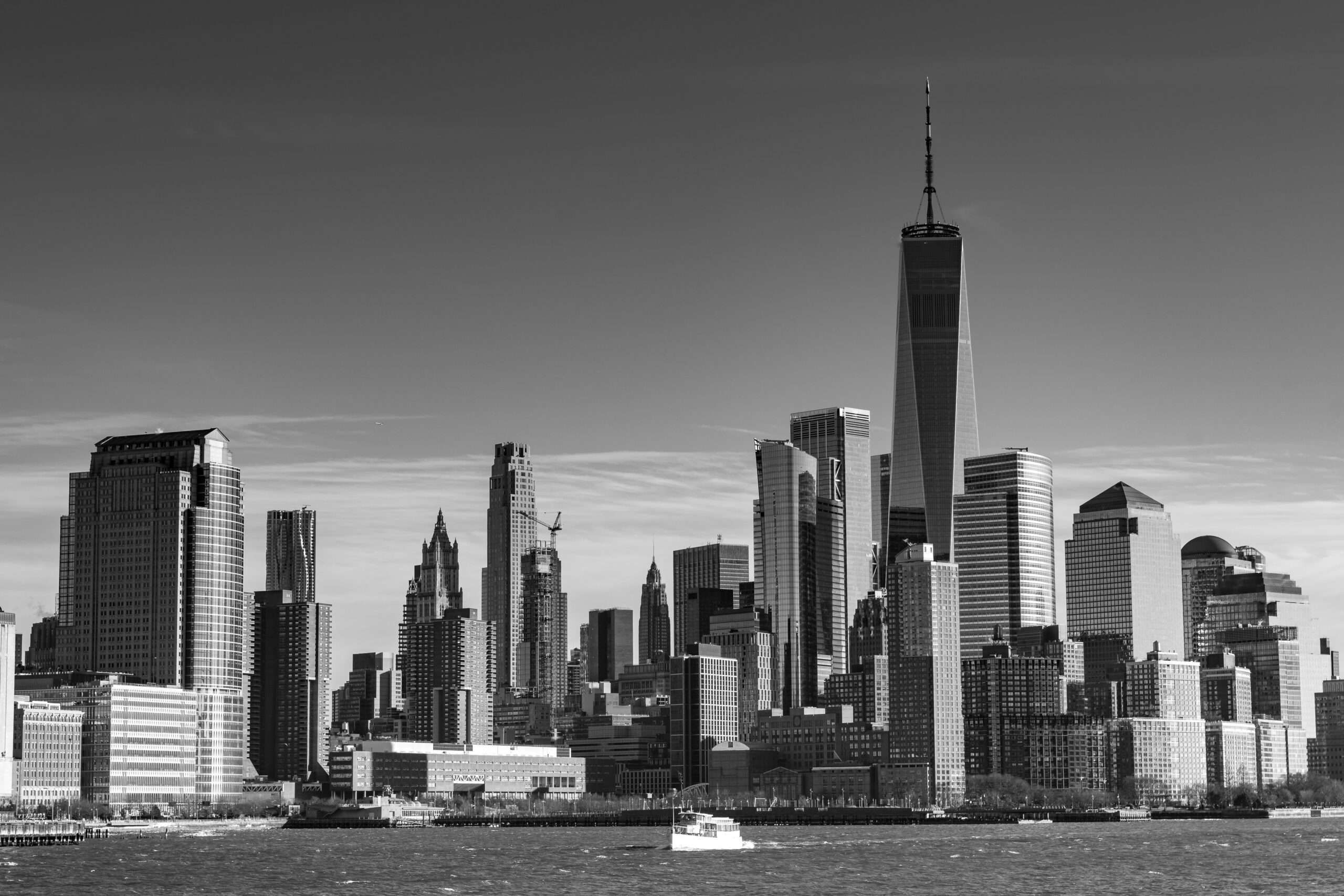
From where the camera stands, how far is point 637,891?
629 feet

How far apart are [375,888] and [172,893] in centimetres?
1764

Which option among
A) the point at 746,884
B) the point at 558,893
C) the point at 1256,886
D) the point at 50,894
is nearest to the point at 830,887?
the point at 746,884

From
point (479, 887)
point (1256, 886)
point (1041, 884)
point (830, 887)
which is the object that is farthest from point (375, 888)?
point (1256, 886)

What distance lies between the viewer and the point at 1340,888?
641 feet

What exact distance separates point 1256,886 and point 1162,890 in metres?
11.6

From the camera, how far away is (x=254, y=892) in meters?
192

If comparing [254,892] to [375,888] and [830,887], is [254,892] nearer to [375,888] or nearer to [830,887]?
[375,888]

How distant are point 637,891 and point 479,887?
15.1 meters

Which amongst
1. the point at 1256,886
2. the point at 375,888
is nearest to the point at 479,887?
the point at 375,888

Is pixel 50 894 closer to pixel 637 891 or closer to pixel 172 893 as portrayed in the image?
pixel 172 893

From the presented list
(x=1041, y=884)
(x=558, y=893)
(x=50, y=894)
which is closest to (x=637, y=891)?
(x=558, y=893)

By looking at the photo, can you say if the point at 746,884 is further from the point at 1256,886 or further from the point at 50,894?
the point at 50,894

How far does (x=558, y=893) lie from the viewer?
19075 centimetres

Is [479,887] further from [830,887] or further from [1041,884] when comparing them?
[1041,884]
